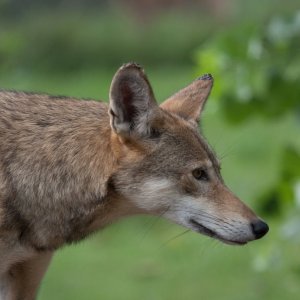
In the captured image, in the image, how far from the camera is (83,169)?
5.73 meters

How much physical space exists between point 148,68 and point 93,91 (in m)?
1.95

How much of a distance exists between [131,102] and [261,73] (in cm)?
191

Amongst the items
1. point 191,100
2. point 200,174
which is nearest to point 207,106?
point 191,100

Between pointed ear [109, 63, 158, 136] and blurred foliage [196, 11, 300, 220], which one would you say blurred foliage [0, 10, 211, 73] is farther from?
pointed ear [109, 63, 158, 136]

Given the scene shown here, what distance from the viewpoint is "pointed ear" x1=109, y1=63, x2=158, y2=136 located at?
5.41 m

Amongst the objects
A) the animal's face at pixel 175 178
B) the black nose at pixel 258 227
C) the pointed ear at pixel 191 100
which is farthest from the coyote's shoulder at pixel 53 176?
the black nose at pixel 258 227

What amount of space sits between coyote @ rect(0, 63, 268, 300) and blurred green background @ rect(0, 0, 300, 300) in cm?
119

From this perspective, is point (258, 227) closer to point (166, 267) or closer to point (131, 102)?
point (131, 102)

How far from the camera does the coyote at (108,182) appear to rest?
5.68 meters

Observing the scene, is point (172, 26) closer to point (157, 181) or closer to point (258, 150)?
point (258, 150)

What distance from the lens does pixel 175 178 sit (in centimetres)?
570

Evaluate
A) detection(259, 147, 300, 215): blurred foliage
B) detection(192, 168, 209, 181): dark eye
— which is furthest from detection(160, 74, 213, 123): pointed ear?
detection(259, 147, 300, 215): blurred foliage

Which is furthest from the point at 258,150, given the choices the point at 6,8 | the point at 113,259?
the point at 6,8

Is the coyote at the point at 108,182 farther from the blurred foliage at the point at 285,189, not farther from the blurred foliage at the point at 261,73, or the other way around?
the blurred foliage at the point at 285,189
